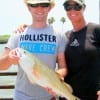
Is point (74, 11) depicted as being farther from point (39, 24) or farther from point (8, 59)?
point (8, 59)

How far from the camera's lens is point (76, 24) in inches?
199

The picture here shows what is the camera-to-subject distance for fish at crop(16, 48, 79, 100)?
412 cm

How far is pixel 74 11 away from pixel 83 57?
24.6 inches

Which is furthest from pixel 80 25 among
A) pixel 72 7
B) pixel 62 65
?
pixel 62 65

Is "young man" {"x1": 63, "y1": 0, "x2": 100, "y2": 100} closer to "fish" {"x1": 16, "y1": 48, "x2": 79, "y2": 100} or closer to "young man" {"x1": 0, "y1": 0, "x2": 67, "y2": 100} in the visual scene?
"young man" {"x1": 0, "y1": 0, "x2": 67, "y2": 100}

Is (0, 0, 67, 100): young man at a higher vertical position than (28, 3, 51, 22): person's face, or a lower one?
lower

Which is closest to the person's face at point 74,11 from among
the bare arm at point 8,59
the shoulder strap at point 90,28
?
the shoulder strap at point 90,28

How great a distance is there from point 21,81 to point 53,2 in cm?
105

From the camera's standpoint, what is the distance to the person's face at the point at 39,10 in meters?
4.69

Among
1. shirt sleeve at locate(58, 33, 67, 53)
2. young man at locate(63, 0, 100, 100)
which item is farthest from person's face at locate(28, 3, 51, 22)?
young man at locate(63, 0, 100, 100)

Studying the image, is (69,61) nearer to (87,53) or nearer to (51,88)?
(87,53)

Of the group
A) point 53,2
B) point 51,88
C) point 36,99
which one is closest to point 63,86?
point 51,88

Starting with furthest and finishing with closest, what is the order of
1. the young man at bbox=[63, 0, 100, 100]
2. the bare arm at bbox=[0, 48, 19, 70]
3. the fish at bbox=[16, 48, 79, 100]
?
1. the young man at bbox=[63, 0, 100, 100]
2. the bare arm at bbox=[0, 48, 19, 70]
3. the fish at bbox=[16, 48, 79, 100]

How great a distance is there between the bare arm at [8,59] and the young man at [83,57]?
0.80 meters
